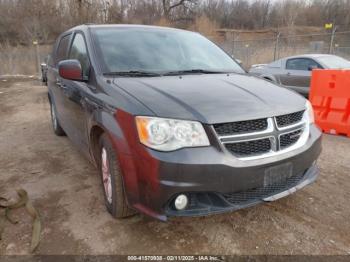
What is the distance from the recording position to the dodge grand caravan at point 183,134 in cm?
214

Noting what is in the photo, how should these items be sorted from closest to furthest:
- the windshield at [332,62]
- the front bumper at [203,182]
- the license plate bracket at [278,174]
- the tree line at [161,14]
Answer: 1. the front bumper at [203,182]
2. the license plate bracket at [278,174]
3. the windshield at [332,62]
4. the tree line at [161,14]

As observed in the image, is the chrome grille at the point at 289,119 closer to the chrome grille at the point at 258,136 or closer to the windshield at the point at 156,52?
the chrome grille at the point at 258,136

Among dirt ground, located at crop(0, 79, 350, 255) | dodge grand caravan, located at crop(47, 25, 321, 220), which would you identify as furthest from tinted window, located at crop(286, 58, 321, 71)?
dodge grand caravan, located at crop(47, 25, 321, 220)

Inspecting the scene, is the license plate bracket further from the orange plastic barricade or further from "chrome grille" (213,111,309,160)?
the orange plastic barricade

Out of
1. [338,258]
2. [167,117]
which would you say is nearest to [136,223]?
[167,117]

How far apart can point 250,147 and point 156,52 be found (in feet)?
5.25

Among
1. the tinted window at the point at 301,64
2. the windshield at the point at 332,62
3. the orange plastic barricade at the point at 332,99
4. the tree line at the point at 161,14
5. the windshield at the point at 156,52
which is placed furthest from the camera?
the tree line at the point at 161,14

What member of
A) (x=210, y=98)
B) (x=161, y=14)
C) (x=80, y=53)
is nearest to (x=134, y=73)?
(x=210, y=98)

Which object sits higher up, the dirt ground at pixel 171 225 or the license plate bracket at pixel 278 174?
the license plate bracket at pixel 278 174

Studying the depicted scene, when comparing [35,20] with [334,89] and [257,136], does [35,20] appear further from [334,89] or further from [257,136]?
[257,136]

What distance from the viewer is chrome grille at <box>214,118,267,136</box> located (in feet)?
7.16

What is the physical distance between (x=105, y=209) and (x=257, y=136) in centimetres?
159

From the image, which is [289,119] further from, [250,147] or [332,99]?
[332,99]

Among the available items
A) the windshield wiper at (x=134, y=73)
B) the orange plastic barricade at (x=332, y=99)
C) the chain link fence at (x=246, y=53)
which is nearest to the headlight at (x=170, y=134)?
the windshield wiper at (x=134, y=73)
